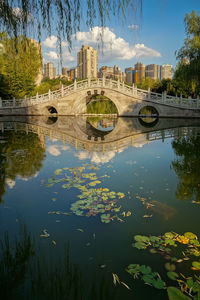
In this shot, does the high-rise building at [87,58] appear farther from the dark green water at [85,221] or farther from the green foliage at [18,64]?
the dark green water at [85,221]

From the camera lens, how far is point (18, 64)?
2.60m

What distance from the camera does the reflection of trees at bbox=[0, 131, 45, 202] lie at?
17.2 feet

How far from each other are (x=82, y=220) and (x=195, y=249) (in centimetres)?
143

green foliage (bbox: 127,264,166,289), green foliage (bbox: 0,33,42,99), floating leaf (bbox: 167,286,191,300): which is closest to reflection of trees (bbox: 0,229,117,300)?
green foliage (bbox: 127,264,166,289)

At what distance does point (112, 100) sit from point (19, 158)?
18080 mm

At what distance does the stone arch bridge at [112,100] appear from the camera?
20812 millimetres

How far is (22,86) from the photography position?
29.2 metres

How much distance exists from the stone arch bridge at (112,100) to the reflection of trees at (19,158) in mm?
15064

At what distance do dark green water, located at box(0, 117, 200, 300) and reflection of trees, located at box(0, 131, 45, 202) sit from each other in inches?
1.1

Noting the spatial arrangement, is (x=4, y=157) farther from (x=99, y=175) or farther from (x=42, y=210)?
(x=42, y=210)

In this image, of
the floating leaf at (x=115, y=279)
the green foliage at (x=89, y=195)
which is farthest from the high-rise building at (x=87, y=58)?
the floating leaf at (x=115, y=279)

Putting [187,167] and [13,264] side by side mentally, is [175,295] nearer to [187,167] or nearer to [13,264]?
[13,264]

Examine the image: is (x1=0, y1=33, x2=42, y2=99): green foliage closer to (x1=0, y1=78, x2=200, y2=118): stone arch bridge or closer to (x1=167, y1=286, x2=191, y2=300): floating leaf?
(x1=167, y1=286, x2=191, y2=300): floating leaf

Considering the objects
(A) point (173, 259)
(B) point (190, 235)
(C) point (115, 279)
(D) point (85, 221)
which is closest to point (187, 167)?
(B) point (190, 235)
